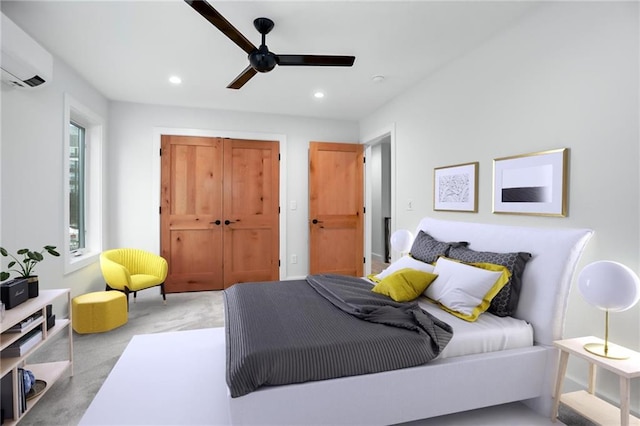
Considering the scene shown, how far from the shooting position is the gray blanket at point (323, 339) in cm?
149

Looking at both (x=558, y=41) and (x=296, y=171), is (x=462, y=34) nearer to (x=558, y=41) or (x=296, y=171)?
(x=558, y=41)

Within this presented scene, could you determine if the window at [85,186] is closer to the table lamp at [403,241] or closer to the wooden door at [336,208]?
the wooden door at [336,208]

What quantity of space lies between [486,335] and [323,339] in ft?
3.08

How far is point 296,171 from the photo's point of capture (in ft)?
16.2

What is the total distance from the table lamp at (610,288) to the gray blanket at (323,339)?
28.5 inches

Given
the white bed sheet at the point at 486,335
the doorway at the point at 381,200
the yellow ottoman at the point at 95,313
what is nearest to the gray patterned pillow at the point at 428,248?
the white bed sheet at the point at 486,335

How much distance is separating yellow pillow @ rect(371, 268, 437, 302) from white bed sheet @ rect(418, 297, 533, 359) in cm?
28

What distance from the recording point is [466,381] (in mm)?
1731

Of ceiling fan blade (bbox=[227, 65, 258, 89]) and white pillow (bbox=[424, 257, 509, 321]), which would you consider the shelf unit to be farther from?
white pillow (bbox=[424, 257, 509, 321])

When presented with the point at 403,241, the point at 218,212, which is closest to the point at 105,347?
the point at 218,212

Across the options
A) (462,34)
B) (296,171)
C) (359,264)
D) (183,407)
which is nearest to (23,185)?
(183,407)

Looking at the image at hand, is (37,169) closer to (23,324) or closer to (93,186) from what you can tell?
(93,186)

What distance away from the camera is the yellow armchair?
348 centimetres

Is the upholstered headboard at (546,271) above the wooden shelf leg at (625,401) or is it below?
above
